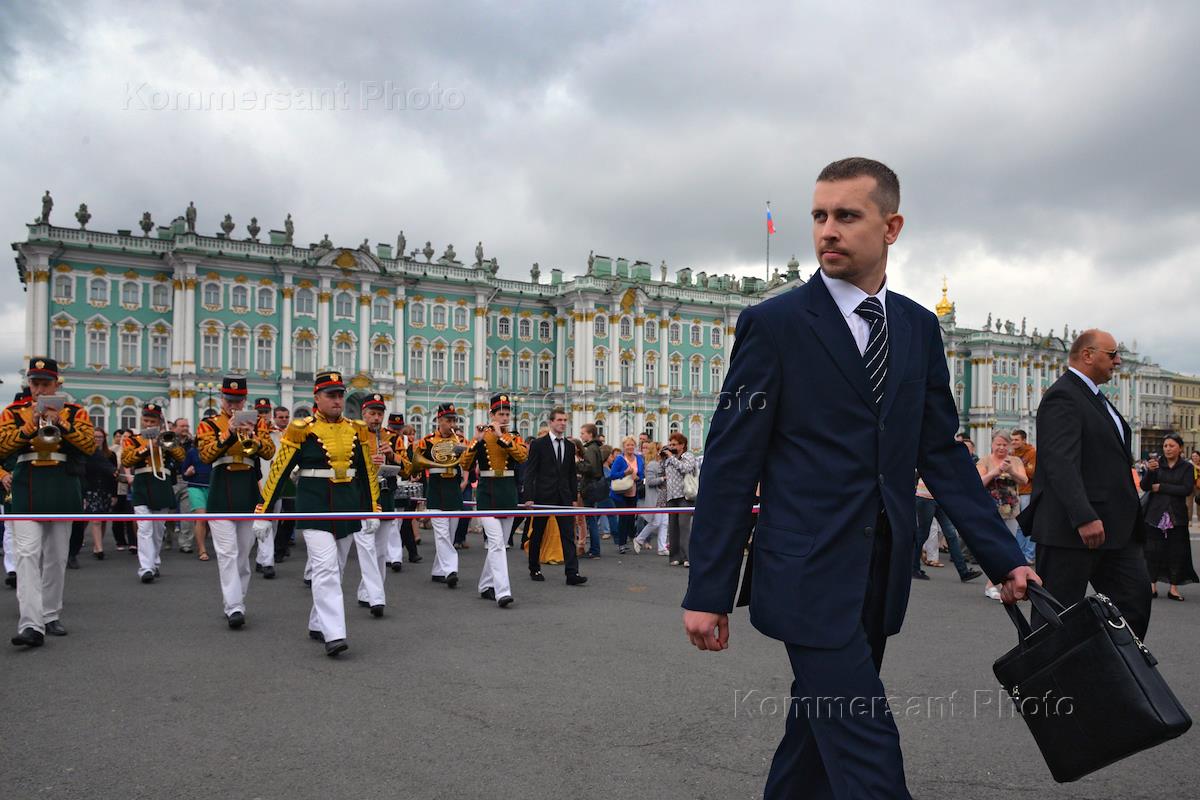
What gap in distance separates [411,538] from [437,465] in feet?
11.3

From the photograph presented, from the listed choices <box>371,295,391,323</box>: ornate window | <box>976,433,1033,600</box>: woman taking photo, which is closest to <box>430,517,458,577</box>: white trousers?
<box>976,433,1033,600</box>: woman taking photo

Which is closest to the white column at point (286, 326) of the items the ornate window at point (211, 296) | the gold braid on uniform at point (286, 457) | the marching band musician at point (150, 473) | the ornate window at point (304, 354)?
the ornate window at point (304, 354)

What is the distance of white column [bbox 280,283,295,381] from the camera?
5572 centimetres

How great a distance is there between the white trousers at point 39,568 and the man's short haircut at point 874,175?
7.53 meters

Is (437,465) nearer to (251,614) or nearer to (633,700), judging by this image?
(251,614)

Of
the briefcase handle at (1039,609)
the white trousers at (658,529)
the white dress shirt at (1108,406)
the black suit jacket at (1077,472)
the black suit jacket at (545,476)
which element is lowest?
the white trousers at (658,529)

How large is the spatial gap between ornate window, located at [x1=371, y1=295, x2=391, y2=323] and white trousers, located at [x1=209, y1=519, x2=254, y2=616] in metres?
51.2

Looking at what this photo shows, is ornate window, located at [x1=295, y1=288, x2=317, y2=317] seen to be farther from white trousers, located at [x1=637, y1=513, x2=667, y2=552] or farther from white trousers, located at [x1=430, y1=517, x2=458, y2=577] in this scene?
white trousers, located at [x1=430, y1=517, x2=458, y2=577]

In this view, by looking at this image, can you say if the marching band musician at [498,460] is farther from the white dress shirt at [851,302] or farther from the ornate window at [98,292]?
the ornate window at [98,292]

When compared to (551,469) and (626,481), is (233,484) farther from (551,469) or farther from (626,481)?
(626,481)

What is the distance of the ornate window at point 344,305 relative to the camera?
57.4m

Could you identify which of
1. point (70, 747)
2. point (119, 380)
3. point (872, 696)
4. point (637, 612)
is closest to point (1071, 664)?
point (872, 696)

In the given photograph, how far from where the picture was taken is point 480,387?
6272 centimetres

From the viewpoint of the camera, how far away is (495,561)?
10039 mm
